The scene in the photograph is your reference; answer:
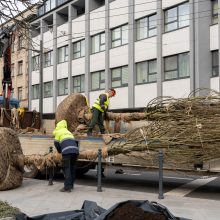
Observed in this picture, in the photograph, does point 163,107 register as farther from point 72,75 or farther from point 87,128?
point 72,75

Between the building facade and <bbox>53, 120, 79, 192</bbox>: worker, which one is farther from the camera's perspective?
the building facade

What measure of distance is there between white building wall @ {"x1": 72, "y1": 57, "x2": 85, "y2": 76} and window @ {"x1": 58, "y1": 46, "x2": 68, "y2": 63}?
5.33 ft

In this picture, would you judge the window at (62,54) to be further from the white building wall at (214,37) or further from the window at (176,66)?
the white building wall at (214,37)

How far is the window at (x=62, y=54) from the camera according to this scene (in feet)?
129

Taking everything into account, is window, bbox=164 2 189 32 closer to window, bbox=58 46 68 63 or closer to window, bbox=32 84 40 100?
window, bbox=58 46 68 63

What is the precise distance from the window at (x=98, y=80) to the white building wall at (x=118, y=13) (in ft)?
12.4

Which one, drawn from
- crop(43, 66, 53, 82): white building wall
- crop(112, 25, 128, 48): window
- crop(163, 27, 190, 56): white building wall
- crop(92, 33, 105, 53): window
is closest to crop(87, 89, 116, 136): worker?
crop(163, 27, 190, 56): white building wall

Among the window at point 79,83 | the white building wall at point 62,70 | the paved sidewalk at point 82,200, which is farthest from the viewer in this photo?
the white building wall at point 62,70

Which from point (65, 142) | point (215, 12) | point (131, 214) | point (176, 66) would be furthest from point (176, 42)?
point (131, 214)

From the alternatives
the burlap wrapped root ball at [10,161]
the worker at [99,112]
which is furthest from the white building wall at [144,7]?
the burlap wrapped root ball at [10,161]

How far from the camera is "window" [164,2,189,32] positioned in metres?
26.7

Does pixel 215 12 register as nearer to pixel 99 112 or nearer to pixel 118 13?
pixel 118 13

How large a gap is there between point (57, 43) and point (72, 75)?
13.1 feet

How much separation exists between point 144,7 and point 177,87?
6.48 meters
